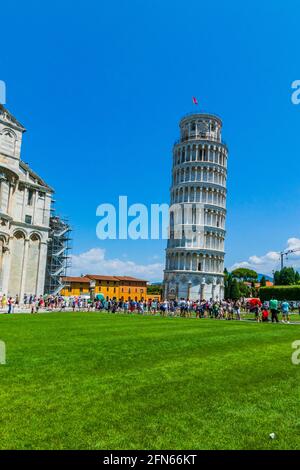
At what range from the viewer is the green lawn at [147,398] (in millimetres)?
5527

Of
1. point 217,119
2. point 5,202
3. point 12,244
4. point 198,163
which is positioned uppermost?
point 217,119

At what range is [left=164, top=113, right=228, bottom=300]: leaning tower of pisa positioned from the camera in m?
85.5

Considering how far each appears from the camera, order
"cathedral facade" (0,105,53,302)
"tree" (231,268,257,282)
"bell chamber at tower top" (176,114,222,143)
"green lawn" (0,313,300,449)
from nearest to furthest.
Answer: "green lawn" (0,313,300,449) < "cathedral facade" (0,105,53,302) < "bell chamber at tower top" (176,114,222,143) < "tree" (231,268,257,282)

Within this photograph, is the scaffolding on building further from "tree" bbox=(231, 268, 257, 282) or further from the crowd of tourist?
"tree" bbox=(231, 268, 257, 282)

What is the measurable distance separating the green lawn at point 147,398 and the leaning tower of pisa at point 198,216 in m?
73.1

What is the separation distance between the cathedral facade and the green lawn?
3819 centimetres

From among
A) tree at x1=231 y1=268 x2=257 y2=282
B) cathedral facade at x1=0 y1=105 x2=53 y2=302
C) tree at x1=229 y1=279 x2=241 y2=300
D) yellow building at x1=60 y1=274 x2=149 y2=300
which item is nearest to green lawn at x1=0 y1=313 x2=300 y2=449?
cathedral facade at x1=0 y1=105 x2=53 y2=302

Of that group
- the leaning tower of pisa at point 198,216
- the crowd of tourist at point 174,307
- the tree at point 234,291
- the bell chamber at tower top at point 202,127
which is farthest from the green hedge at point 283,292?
the bell chamber at tower top at point 202,127

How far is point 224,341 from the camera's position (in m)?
15.3

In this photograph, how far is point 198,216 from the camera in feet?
282

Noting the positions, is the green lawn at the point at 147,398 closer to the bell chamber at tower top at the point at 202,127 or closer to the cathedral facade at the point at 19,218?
the cathedral facade at the point at 19,218

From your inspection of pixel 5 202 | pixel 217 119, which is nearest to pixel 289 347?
pixel 5 202
